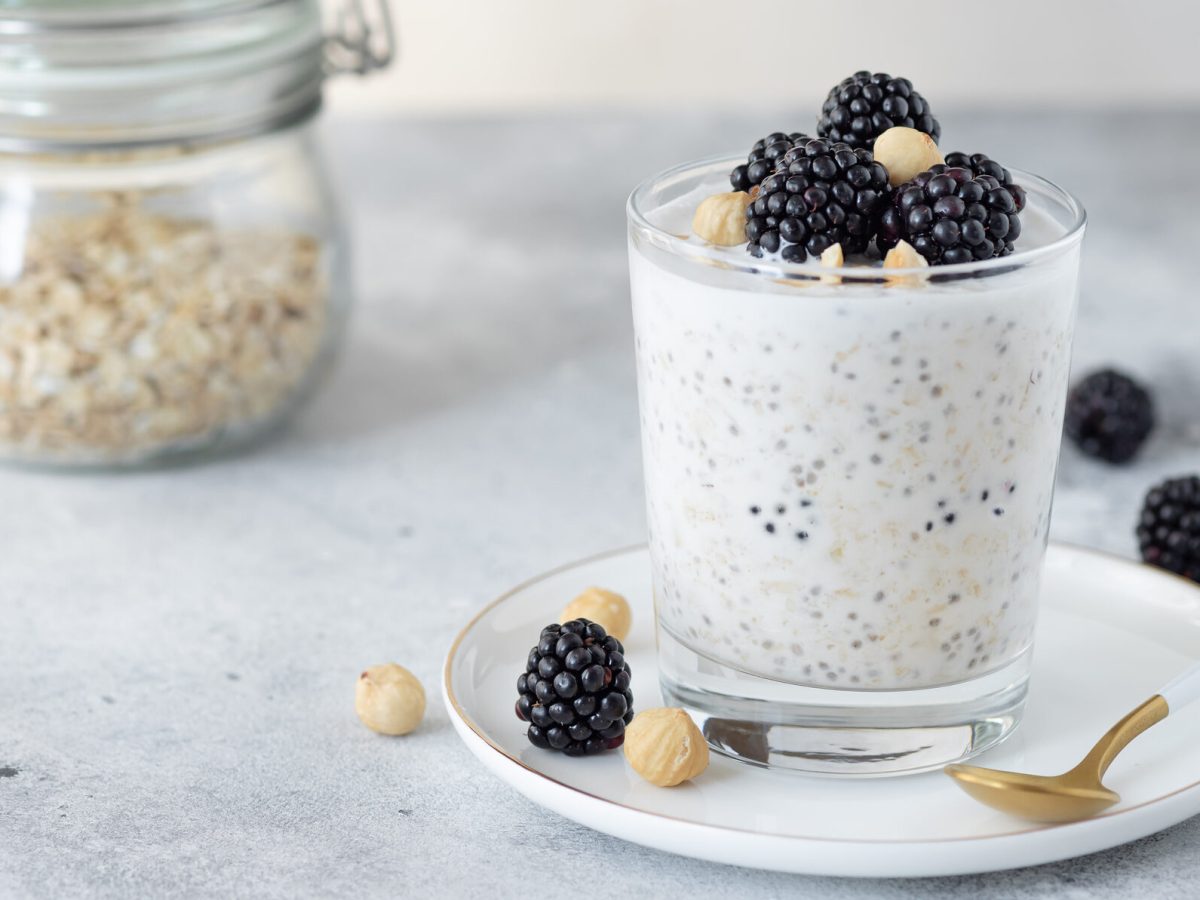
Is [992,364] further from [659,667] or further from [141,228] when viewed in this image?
[141,228]

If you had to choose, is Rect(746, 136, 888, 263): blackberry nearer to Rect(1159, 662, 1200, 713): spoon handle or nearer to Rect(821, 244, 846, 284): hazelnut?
Rect(821, 244, 846, 284): hazelnut

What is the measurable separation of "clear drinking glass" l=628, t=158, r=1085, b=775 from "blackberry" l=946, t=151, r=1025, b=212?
3 centimetres

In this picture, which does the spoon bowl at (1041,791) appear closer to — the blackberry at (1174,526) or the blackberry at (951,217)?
the blackberry at (951,217)

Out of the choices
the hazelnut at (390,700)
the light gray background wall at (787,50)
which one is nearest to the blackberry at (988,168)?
the hazelnut at (390,700)

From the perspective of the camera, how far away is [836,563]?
0.92m

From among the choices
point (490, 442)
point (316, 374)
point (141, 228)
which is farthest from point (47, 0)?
point (490, 442)

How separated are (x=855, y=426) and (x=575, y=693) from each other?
0.25m

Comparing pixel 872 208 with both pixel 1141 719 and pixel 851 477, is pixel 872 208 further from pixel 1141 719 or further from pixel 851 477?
pixel 1141 719

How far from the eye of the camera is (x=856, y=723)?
95cm

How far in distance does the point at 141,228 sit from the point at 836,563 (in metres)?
0.95

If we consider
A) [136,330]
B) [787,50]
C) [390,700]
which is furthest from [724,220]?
[787,50]

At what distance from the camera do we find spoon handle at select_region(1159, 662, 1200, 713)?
1.00 meters

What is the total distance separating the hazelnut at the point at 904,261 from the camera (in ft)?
2.80

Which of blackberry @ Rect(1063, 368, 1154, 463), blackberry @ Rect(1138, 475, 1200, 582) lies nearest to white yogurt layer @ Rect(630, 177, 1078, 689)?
blackberry @ Rect(1138, 475, 1200, 582)
